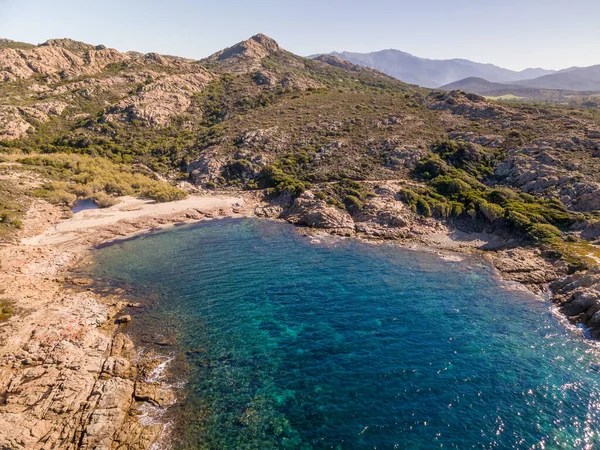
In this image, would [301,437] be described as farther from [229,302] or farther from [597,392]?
[597,392]

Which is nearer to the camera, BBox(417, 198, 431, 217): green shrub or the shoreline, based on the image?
the shoreline

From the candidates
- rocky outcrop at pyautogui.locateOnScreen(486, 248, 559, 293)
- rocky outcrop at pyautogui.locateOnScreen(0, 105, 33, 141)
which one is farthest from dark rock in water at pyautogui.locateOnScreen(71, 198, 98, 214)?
rocky outcrop at pyautogui.locateOnScreen(486, 248, 559, 293)

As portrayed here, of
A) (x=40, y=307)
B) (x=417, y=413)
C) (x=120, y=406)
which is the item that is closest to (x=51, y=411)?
(x=120, y=406)

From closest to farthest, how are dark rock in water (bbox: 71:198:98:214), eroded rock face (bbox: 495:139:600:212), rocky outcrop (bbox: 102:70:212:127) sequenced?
eroded rock face (bbox: 495:139:600:212), dark rock in water (bbox: 71:198:98:214), rocky outcrop (bbox: 102:70:212:127)

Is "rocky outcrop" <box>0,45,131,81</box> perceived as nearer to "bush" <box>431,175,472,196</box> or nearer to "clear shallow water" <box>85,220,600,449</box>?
"clear shallow water" <box>85,220,600,449</box>

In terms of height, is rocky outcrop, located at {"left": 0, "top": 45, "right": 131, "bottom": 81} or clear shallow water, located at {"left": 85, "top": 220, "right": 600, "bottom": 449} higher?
rocky outcrop, located at {"left": 0, "top": 45, "right": 131, "bottom": 81}

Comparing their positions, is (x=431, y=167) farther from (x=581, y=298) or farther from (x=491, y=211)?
(x=581, y=298)
